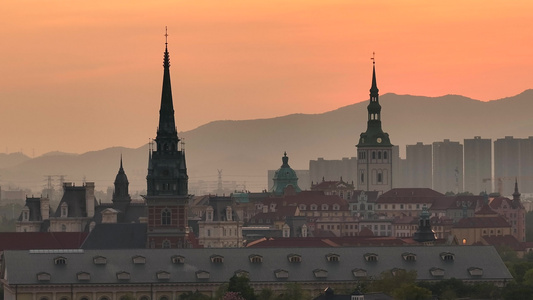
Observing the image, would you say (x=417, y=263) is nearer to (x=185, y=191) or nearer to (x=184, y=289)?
(x=184, y=289)

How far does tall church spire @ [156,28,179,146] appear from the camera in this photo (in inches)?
7421

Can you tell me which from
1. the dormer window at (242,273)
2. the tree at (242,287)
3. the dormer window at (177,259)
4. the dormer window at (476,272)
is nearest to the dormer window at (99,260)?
the dormer window at (177,259)

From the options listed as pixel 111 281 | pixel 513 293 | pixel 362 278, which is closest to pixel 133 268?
pixel 111 281

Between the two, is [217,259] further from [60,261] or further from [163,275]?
[60,261]

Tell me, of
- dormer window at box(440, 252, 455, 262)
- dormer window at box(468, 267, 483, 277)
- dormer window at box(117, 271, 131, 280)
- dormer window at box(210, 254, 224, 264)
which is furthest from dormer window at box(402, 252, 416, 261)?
dormer window at box(117, 271, 131, 280)

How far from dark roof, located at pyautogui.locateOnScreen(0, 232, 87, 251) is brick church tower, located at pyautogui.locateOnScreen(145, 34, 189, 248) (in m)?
9.39

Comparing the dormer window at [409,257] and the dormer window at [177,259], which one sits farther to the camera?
the dormer window at [409,257]

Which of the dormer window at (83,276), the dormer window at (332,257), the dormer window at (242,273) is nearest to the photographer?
the dormer window at (83,276)

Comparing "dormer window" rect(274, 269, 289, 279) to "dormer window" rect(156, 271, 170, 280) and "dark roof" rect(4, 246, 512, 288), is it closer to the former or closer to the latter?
"dark roof" rect(4, 246, 512, 288)

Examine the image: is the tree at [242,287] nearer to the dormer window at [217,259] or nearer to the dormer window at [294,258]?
the dormer window at [217,259]

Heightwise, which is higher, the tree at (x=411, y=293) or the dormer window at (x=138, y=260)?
the dormer window at (x=138, y=260)

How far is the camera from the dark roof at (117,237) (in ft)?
596

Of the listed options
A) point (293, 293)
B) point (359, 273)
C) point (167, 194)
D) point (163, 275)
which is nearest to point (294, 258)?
point (359, 273)

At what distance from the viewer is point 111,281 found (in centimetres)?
15412
